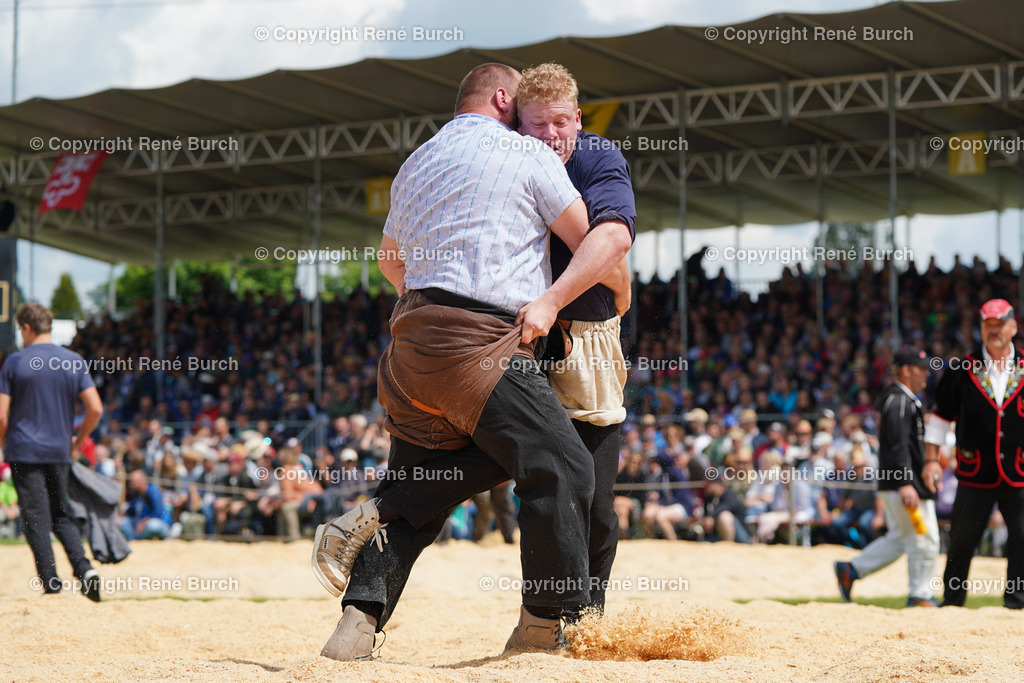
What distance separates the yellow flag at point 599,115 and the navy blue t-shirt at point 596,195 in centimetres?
1217

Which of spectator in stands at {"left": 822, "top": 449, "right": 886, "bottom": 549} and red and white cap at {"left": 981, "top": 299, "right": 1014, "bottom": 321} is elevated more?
red and white cap at {"left": 981, "top": 299, "right": 1014, "bottom": 321}

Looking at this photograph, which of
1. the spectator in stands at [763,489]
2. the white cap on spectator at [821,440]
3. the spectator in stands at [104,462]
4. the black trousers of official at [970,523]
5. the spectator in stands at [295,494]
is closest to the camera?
the black trousers of official at [970,523]

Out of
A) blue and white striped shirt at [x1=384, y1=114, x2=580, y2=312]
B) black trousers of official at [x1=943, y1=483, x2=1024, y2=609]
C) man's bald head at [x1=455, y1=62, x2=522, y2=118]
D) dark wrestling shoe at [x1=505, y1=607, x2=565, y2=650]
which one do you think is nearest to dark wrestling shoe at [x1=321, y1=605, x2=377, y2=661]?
dark wrestling shoe at [x1=505, y1=607, x2=565, y2=650]

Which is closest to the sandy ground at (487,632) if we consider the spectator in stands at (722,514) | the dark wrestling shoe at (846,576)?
the dark wrestling shoe at (846,576)

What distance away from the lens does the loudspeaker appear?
21.8 metres

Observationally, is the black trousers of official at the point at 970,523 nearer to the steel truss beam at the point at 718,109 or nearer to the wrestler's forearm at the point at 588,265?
the wrestler's forearm at the point at 588,265

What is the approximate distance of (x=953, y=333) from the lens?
1711 cm

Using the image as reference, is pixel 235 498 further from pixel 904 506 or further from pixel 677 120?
pixel 677 120

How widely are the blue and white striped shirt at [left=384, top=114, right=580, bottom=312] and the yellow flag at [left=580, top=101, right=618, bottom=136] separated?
12.6 m

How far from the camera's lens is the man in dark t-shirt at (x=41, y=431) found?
20.7 ft

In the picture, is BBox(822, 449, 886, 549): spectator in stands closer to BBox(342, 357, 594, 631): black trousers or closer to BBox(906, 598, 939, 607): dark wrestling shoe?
BBox(906, 598, 939, 607): dark wrestling shoe

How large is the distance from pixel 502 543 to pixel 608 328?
27.3 ft

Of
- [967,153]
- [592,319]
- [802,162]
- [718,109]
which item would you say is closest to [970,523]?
[592,319]

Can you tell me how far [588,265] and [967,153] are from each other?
53.6 feet
